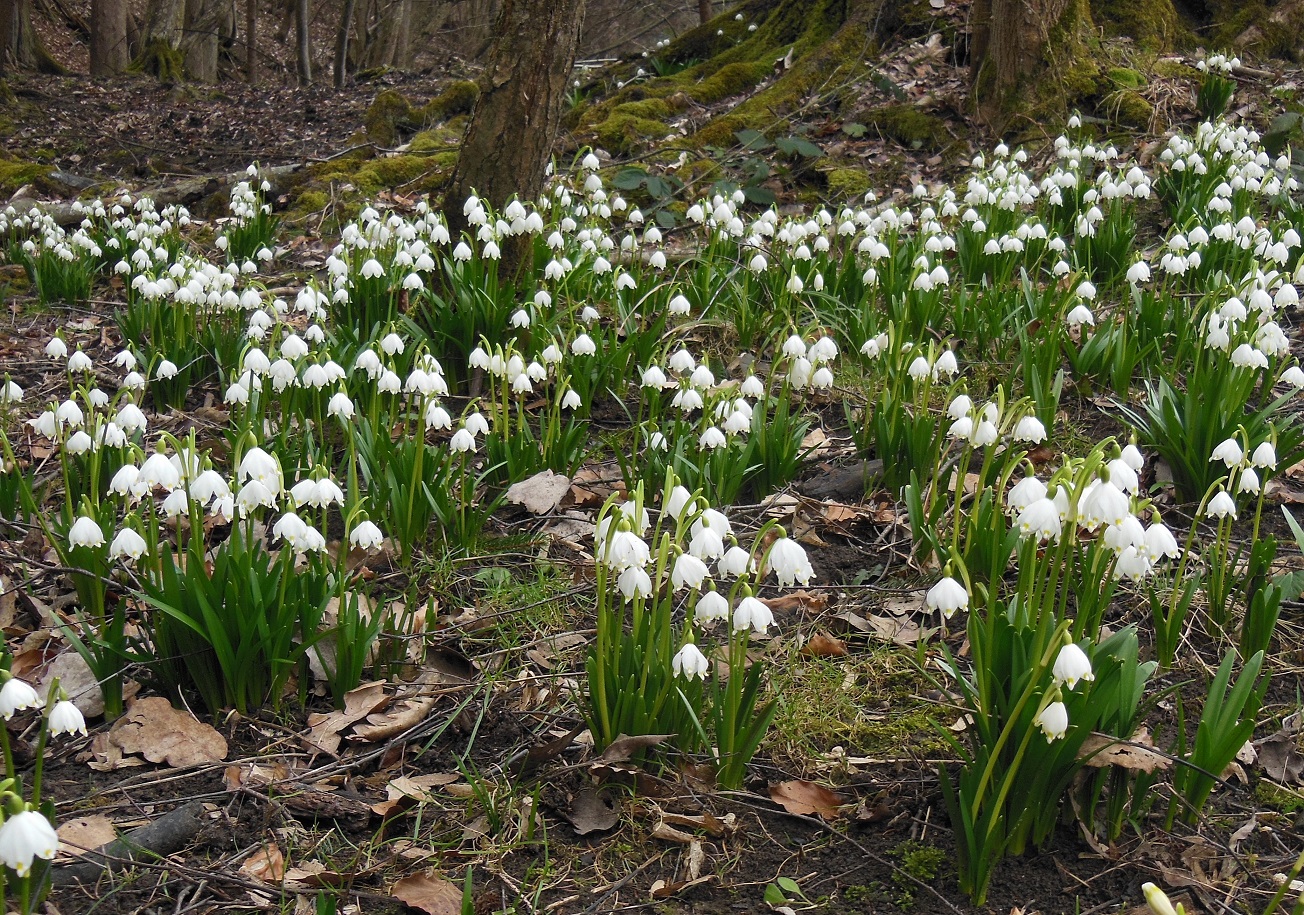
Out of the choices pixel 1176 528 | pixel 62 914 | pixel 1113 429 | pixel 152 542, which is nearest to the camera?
pixel 62 914

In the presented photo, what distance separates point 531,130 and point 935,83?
3.87 metres

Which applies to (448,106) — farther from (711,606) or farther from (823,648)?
(711,606)

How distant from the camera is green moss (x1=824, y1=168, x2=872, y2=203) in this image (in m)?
6.53

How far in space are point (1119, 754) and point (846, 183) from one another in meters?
5.17

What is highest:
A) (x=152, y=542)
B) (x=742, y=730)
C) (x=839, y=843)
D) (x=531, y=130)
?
(x=531, y=130)

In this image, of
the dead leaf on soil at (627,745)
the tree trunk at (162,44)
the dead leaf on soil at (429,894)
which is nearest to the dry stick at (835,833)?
the dead leaf on soil at (627,745)

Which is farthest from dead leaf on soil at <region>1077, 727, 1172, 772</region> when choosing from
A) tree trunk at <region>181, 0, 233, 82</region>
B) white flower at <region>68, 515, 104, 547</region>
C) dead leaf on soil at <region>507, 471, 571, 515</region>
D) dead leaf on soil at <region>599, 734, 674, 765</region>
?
tree trunk at <region>181, 0, 233, 82</region>

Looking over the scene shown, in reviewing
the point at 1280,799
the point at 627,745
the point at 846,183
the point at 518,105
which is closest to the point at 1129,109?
the point at 846,183

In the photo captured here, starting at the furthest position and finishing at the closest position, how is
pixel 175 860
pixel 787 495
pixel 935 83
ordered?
1. pixel 935 83
2. pixel 787 495
3. pixel 175 860

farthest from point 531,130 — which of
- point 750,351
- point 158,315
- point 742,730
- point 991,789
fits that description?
point 991,789

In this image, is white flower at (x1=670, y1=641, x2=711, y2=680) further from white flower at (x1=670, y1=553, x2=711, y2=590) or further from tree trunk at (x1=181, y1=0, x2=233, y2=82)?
tree trunk at (x1=181, y1=0, x2=233, y2=82)

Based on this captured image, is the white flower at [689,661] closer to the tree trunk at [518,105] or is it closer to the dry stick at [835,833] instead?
the dry stick at [835,833]

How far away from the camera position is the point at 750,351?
455 cm

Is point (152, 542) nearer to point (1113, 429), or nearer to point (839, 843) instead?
point (839, 843)
